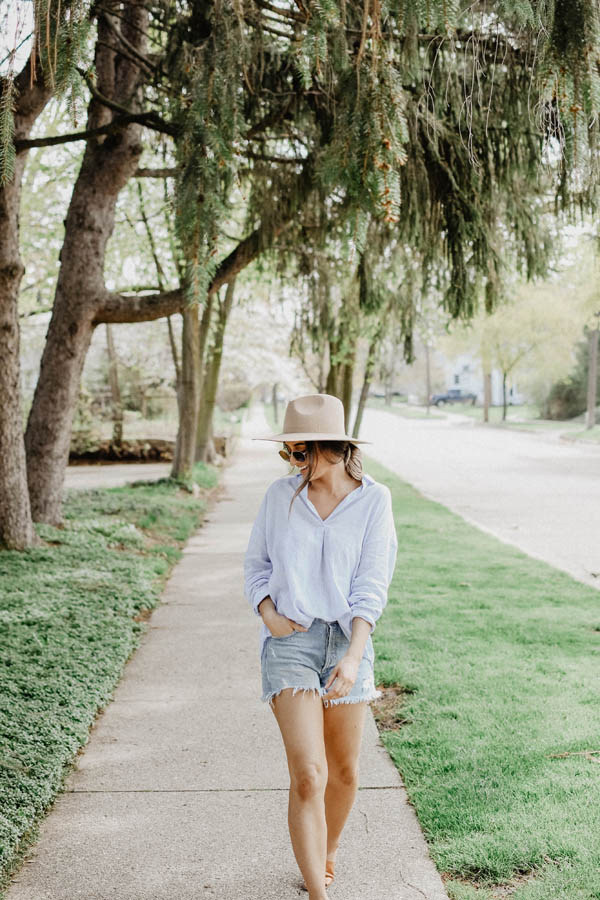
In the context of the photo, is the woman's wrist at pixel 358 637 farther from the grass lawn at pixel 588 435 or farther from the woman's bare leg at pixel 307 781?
the grass lawn at pixel 588 435

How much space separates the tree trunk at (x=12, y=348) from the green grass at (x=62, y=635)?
43 cm

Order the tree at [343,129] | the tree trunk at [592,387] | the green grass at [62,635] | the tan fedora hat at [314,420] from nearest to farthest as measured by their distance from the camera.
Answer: the tan fedora hat at [314,420] < the green grass at [62,635] < the tree at [343,129] < the tree trunk at [592,387]

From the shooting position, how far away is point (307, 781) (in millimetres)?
2578

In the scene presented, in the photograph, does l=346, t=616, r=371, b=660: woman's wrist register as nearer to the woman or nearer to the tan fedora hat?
the woman

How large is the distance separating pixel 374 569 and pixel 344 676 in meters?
0.39

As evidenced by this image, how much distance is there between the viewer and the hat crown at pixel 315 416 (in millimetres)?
2926

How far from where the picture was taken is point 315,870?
2.57 meters

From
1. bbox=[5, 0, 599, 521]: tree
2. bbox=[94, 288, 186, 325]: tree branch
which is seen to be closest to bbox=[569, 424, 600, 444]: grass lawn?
bbox=[5, 0, 599, 521]: tree

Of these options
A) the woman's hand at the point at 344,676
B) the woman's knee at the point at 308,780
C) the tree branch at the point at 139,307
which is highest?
the tree branch at the point at 139,307

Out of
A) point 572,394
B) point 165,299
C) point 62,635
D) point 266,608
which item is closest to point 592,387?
point 572,394

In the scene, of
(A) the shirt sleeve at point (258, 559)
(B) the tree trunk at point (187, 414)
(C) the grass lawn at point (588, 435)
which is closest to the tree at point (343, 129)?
(A) the shirt sleeve at point (258, 559)

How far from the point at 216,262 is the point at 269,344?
78.1 ft

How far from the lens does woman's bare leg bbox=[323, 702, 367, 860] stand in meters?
2.80

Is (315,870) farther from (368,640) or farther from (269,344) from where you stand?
(269,344)
